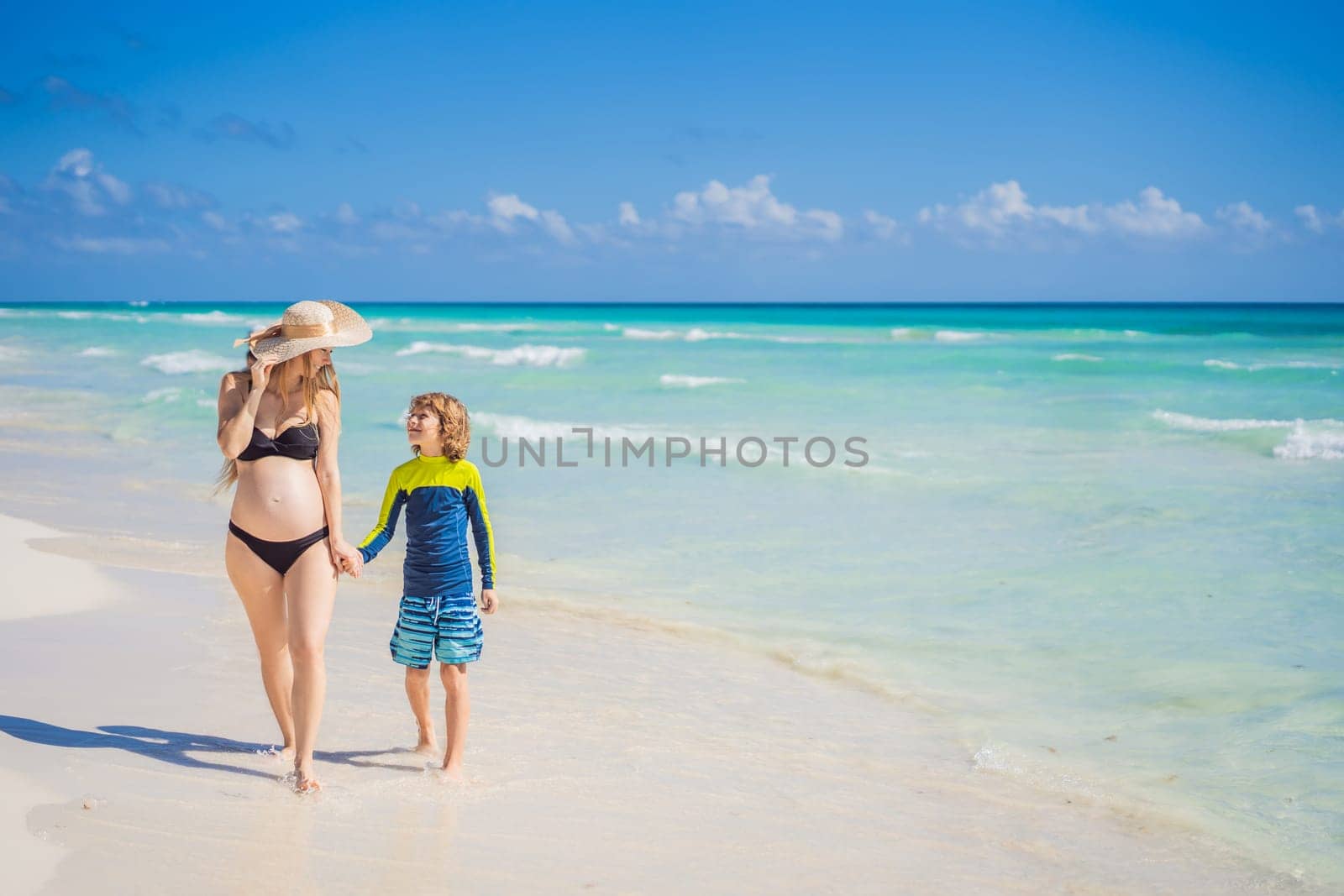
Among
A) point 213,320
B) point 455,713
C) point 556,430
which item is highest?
point 213,320

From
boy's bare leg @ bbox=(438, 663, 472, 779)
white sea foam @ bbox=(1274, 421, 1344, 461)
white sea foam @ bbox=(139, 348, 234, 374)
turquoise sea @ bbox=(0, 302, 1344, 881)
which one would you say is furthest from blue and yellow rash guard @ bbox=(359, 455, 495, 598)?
white sea foam @ bbox=(139, 348, 234, 374)

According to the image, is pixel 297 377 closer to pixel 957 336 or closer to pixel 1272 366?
pixel 1272 366

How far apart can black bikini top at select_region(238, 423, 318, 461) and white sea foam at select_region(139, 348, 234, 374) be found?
25.5m

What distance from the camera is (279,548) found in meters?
3.87

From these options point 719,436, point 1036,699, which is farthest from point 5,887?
point 719,436

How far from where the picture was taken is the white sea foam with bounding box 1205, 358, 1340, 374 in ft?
92.1

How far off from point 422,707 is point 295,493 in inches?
41.4

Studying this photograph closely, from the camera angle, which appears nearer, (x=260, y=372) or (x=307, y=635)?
(x=260, y=372)

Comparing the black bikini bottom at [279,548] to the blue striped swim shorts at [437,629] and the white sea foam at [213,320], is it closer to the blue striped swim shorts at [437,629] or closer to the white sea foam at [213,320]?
the blue striped swim shorts at [437,629]

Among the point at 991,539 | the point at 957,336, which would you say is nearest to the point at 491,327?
the point at 957,336

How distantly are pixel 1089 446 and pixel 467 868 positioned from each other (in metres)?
13.3

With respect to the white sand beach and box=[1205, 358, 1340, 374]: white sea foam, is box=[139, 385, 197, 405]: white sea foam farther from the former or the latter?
box=[1205, 358, 1340, 374]: white sea foam

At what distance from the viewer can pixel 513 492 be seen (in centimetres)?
1112

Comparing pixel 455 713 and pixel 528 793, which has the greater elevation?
pixel 455 713
